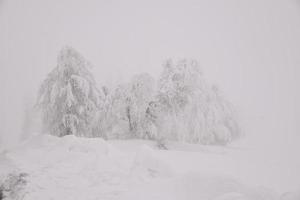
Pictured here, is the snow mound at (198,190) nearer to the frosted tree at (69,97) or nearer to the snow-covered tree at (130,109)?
the frosted tree at (69,97)

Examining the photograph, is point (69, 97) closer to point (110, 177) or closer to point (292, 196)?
point (110, 177)

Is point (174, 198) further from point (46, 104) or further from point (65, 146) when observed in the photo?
point (46, 104)

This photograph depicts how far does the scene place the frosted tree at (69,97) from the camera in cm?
1858

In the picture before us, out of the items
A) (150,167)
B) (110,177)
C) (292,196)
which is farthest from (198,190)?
(110,177)

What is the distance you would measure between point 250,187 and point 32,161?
27.4 feet

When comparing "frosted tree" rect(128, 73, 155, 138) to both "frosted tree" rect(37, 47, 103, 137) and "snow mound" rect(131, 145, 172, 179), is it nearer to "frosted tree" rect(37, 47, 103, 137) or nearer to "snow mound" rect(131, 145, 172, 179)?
"frosted tree" rect(37, 47, 103, 137)

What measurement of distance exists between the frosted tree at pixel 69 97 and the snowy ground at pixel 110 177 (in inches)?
270

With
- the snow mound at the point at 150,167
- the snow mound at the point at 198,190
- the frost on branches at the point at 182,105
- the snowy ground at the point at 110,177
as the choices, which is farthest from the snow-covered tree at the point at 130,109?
the snow mound at the point at 198,190

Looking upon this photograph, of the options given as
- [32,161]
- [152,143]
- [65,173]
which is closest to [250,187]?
[65,173]

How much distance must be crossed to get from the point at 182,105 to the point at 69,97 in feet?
33.0

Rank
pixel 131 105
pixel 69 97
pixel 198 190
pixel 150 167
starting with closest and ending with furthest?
pixel 198 190
pixel 150 167
pixel 69 97
pixel 131 105

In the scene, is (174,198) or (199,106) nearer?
(174,198)

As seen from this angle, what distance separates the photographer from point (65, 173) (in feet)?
27.7

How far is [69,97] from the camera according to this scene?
17984mm
